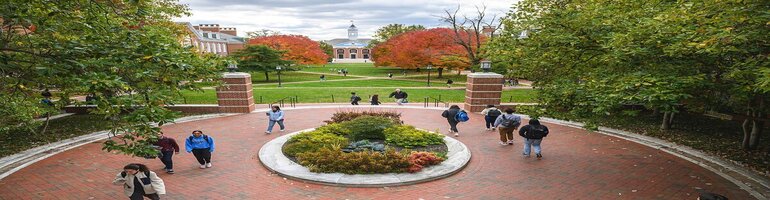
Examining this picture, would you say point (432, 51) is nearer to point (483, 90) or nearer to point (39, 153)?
point (483, 90)

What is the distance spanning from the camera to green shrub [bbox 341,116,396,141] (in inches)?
476

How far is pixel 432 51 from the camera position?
39000 millimetres

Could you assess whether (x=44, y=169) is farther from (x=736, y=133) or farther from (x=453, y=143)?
(x=736, y=133)

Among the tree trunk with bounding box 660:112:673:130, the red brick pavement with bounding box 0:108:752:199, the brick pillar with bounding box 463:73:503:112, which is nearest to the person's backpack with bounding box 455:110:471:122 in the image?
the red brick pavement with bounding box 0:108:752:199

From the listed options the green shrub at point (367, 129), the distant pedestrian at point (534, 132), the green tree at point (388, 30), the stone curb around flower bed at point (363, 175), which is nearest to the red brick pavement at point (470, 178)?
the stone curb around flower bed at point (363, 175)

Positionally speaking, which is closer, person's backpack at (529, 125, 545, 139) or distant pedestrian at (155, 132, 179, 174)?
distant pedestrian at (155, 132, 179, 174)

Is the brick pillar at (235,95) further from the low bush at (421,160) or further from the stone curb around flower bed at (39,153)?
the low bush at (421,160)

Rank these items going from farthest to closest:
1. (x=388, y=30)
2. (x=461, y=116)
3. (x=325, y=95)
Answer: (x=388, y=30)
(x=325, y=95)
(x=461, y=116)

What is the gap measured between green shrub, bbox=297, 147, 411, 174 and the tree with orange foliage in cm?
2821

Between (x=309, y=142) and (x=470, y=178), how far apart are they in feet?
14.4

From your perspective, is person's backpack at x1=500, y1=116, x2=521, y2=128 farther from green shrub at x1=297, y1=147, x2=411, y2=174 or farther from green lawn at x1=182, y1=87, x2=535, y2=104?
green lawn at x1=182, y1=87, x2=535, y2=104

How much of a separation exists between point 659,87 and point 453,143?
5641 mm

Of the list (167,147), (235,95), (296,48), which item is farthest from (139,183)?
(296,48)

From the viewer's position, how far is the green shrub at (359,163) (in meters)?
9.12
